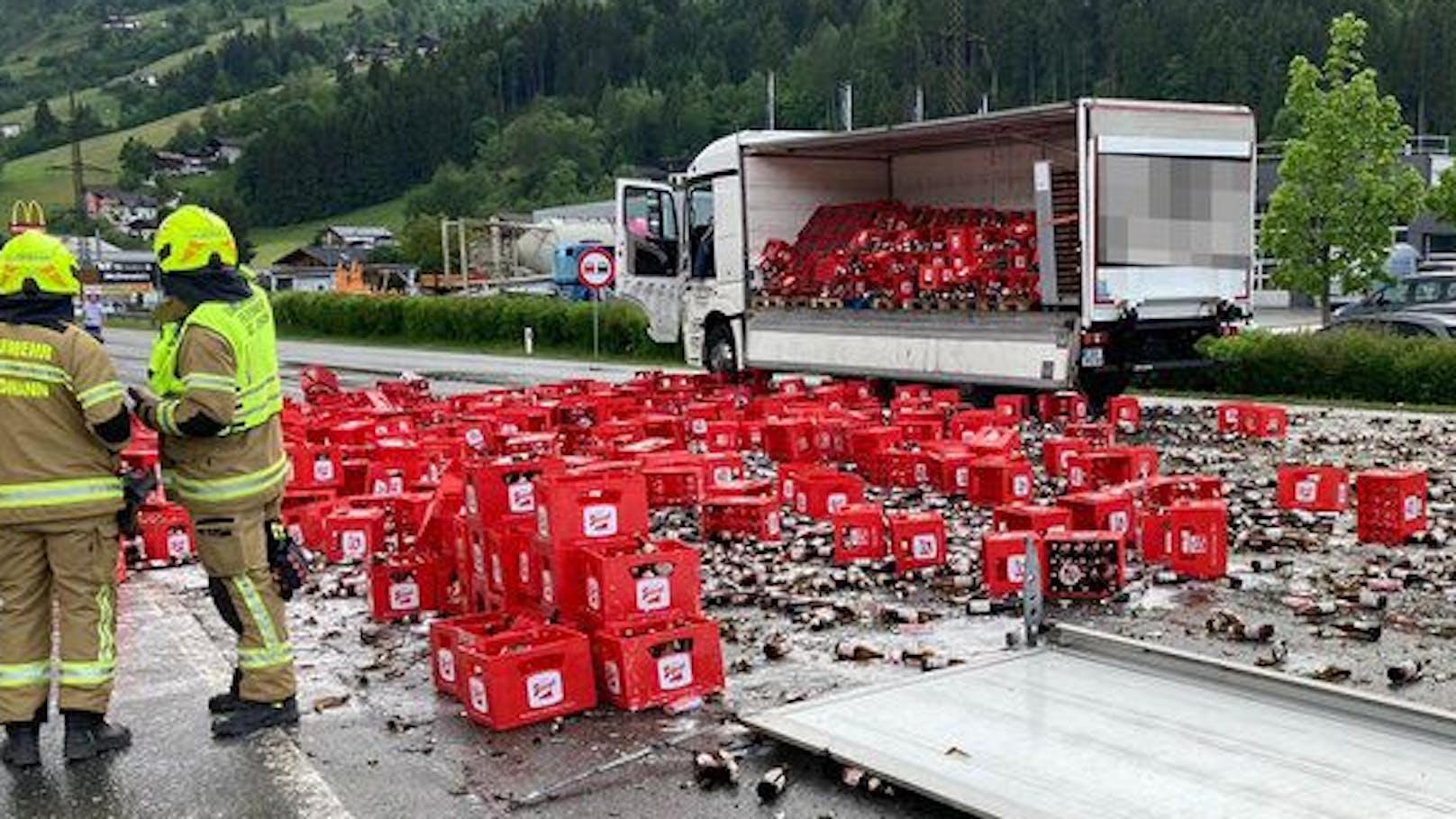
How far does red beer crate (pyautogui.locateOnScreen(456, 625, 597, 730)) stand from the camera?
623cm

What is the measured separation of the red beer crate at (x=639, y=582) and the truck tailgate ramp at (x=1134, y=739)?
872mm

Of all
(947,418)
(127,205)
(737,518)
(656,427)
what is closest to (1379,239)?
(947,418)

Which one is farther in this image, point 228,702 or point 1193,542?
point 1193,542

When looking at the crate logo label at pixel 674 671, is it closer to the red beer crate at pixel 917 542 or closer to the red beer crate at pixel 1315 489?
the red beer crate at pixel 917 542

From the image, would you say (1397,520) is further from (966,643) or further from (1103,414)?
(1103,414)

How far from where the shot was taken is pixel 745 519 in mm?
10438

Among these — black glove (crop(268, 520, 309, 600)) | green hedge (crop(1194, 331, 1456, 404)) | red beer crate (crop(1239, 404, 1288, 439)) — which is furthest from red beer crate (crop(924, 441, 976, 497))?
green hedge (crop(1194, 331, 1456, 404))

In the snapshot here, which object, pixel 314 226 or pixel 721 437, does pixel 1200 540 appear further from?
pixel 314 226

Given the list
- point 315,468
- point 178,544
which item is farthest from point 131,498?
point 315,468

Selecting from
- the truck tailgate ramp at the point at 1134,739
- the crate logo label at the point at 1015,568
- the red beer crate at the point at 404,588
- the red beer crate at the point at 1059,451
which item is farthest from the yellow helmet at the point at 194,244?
the red beer crate at the point at 1059,451

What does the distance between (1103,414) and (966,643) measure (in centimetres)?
1073

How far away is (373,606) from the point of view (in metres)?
8.45

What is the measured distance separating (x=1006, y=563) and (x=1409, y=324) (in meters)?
16.8

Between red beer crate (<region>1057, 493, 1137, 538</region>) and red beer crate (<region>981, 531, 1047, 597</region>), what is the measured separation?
31.4 inches
